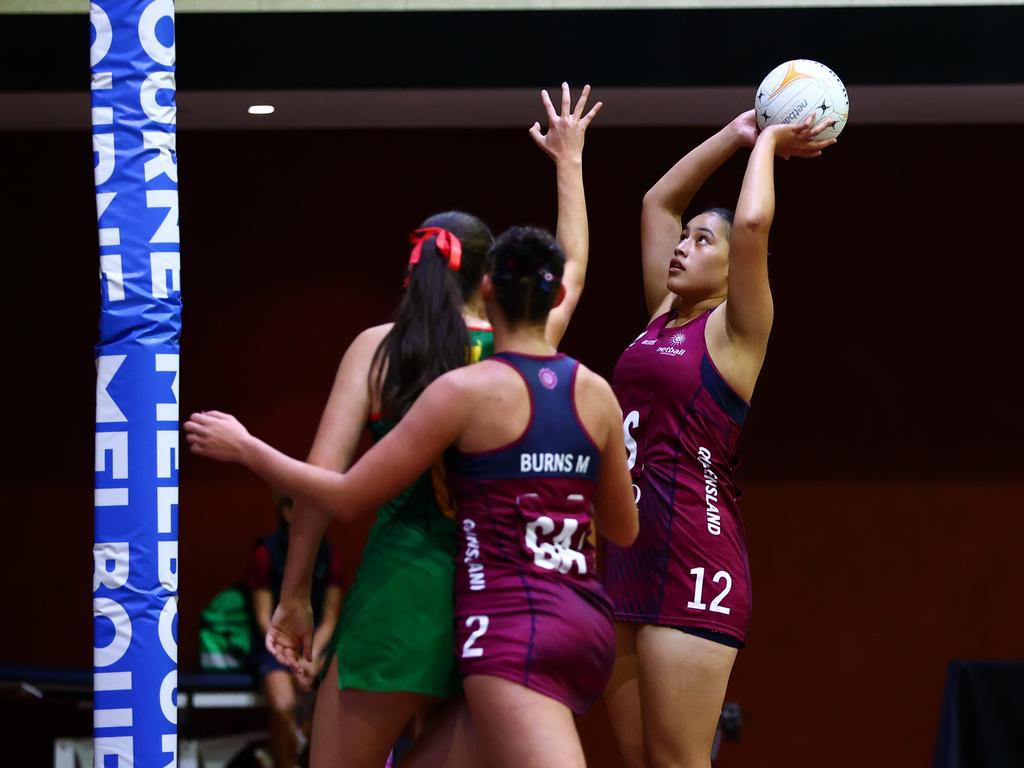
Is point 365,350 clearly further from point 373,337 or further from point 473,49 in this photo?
point 473,49

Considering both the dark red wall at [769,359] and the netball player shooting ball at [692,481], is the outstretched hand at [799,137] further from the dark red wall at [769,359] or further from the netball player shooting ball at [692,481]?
the dark red wall at [769,359]

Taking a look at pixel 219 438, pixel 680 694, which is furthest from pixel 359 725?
pixel 680 694

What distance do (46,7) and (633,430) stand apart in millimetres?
3323

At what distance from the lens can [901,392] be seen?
682 centimetres

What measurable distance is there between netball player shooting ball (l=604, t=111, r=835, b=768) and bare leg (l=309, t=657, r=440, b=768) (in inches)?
32.7

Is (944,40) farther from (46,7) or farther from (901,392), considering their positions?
(46,7)

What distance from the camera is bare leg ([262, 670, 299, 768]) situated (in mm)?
6082

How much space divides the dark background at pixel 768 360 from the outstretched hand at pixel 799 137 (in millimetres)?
3005

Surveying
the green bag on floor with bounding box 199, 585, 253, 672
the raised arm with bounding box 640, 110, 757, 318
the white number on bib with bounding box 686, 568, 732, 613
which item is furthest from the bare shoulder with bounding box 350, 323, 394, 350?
the green bag on floor with bounding box 199, 585, 253, 672

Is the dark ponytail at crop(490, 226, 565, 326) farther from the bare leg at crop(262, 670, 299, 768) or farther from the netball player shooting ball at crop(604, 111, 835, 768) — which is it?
the bare leg at crop(262, 670, 299, 768)

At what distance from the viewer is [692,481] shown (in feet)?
12.0

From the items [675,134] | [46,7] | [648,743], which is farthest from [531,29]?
[648,743]

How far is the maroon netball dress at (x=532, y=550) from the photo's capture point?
271 cm

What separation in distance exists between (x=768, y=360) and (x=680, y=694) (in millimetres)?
3543
